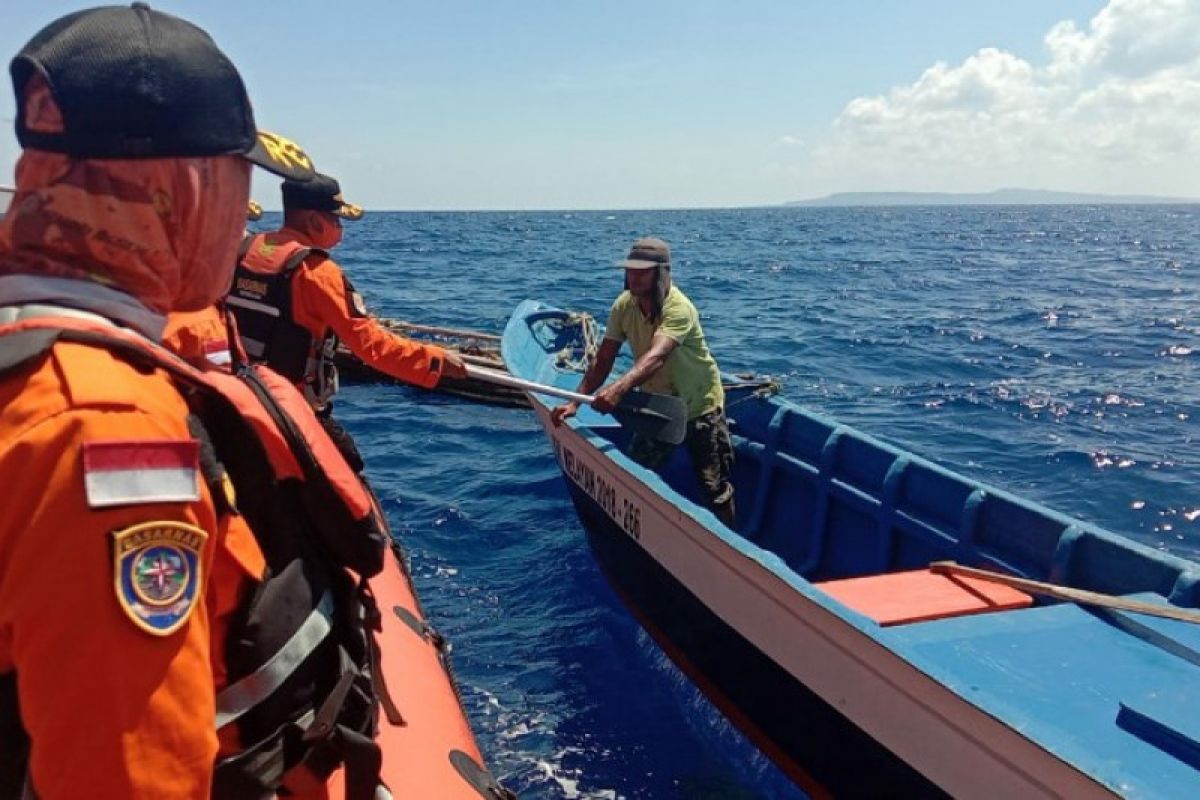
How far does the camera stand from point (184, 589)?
45.6 inches

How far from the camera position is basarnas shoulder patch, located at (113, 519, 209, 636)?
1087 mm

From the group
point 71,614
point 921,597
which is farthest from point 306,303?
point 71,614

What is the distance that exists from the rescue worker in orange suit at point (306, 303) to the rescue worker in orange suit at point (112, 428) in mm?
3190

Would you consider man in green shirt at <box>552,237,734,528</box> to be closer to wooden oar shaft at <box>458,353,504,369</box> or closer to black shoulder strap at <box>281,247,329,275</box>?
black shoulder strap at <box>281,247,329,275</box>

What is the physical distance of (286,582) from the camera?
4.90ft

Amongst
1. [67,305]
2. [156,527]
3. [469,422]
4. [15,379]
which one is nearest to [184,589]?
[156,527]

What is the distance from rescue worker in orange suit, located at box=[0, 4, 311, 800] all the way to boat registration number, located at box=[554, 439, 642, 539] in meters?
4.72

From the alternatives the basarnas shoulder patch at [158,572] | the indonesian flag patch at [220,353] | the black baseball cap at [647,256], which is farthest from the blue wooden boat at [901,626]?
the basarnas shoulder patch at [158,572]

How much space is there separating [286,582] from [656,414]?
487cm

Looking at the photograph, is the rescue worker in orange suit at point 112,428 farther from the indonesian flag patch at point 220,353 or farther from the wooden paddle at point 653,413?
the wooden paddle at point 653,413

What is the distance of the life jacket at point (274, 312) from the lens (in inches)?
181

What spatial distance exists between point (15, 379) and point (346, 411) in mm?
11389

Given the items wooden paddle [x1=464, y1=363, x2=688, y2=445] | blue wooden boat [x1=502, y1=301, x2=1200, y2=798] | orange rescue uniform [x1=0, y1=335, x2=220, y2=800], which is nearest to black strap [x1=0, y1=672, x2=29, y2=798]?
orange rescue uniform [x1=0, y1=335, x2=220, y2=800]

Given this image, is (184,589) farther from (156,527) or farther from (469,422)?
(469,422)
